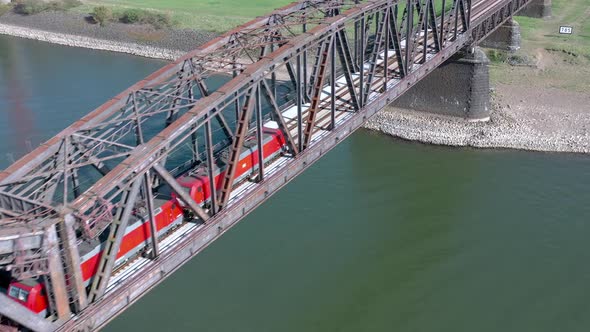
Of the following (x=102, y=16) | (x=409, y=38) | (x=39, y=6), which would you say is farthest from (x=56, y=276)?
(x=39, y=6)

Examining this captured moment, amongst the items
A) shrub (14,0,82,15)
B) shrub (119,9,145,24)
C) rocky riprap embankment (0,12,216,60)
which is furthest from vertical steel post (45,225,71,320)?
shrub (14,0,82,15)

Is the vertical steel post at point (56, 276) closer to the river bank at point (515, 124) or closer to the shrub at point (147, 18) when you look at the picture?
the river bank at point (515, 124)

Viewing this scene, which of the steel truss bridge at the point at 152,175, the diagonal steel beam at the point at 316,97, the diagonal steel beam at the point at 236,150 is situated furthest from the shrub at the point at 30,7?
the diagonal steel beam at the point at 236,150

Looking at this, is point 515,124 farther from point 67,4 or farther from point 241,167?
point 67,4

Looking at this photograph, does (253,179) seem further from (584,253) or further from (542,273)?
(584,253)

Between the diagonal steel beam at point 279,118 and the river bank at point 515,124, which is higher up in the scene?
the diagonal steel beam at point 279,118

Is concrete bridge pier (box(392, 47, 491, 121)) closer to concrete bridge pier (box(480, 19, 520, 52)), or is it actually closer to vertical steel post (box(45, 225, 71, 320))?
concrete bridge pier (box(480, 19, 520, 52))
